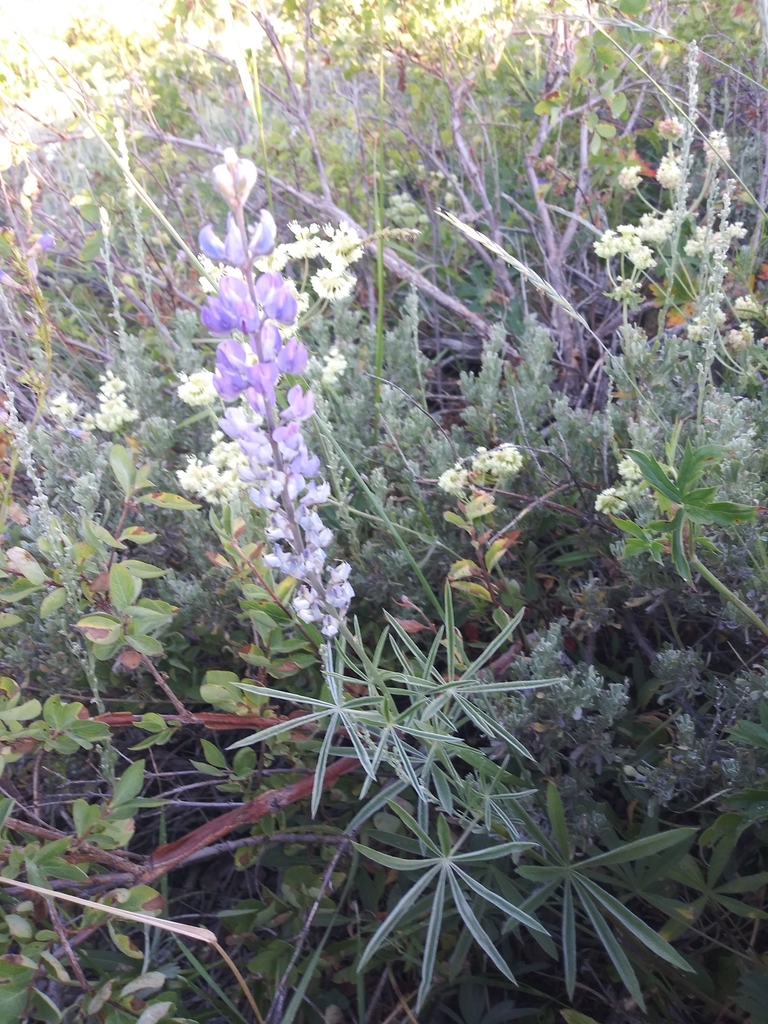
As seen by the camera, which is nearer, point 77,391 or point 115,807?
point 115,807

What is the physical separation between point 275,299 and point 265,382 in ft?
0.39

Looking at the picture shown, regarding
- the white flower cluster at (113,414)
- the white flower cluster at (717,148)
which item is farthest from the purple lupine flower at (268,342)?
the white flower cluster at (717,148)

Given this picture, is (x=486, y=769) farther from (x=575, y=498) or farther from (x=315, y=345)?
(x=315, y=345)

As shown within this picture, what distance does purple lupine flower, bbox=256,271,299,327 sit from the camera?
1.01 metres

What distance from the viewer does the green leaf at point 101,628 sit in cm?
124

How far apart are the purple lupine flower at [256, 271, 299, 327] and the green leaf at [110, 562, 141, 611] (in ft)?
1.66

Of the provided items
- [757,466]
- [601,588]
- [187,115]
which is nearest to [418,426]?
[601,588]

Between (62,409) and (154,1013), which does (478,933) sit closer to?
(154,1013)

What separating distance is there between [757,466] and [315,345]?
1323mm

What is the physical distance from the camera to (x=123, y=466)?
56.1 inches

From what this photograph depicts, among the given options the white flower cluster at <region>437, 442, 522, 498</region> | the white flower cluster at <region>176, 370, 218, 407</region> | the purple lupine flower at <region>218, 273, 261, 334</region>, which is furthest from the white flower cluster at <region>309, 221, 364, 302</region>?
the purple lupine flower at <region>218, 273, 261, 334</region>

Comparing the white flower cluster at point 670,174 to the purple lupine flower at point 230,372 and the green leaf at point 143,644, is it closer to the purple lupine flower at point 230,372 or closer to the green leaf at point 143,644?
the purple lupine flower at point 230,372

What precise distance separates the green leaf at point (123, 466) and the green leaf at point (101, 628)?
0.26 meters

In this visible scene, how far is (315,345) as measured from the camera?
93.0 inches
